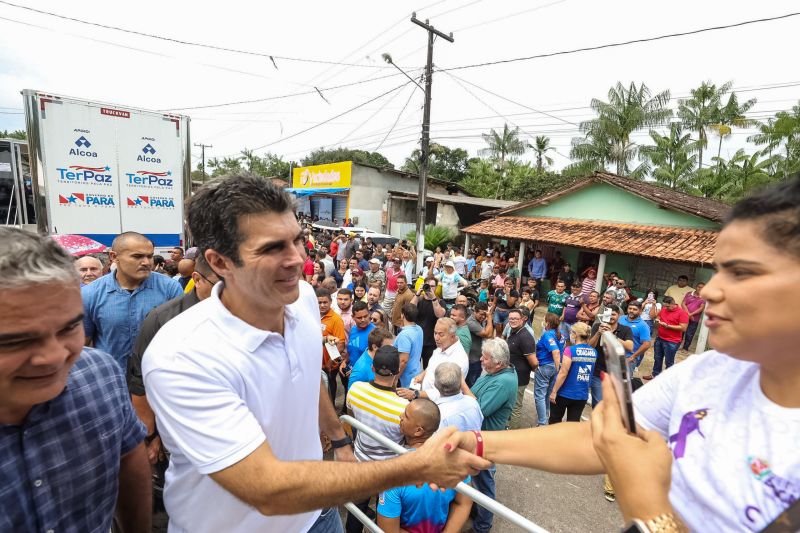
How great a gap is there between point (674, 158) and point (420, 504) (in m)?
28.7

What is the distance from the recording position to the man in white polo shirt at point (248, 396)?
131cm

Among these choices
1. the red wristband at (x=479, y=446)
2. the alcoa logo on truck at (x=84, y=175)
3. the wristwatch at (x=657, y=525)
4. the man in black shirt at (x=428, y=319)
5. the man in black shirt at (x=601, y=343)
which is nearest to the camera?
the wristwatch at (x=657, y=525)

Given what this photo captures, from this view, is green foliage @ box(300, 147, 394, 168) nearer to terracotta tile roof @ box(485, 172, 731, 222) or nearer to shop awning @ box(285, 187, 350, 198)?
shop awning @ box(285, 187, 350, 198)

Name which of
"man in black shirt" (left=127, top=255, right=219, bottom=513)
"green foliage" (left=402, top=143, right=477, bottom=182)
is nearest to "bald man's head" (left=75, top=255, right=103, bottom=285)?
"man in black shirt" (left=127, top=255, right=219, bottom=513)

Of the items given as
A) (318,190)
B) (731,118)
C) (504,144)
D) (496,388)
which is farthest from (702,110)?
(496,388)

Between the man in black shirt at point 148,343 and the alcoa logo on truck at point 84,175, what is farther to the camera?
the alcoa logo on truck at point 84,175

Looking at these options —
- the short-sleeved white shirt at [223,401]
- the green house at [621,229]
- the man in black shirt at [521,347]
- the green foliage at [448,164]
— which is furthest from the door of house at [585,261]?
the green foliage at [448,164]

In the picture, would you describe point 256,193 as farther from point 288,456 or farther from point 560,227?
point 560,227

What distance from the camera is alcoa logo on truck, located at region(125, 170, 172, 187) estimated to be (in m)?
6.77

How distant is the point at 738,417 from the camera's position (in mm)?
1229

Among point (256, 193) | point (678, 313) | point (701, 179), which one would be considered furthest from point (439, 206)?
point (256, 193)

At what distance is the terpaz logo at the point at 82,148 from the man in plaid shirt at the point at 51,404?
20.3ft

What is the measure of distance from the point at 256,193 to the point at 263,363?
65 cm

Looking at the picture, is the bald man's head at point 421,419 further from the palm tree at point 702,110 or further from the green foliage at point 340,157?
the green foliage at point 340,157
